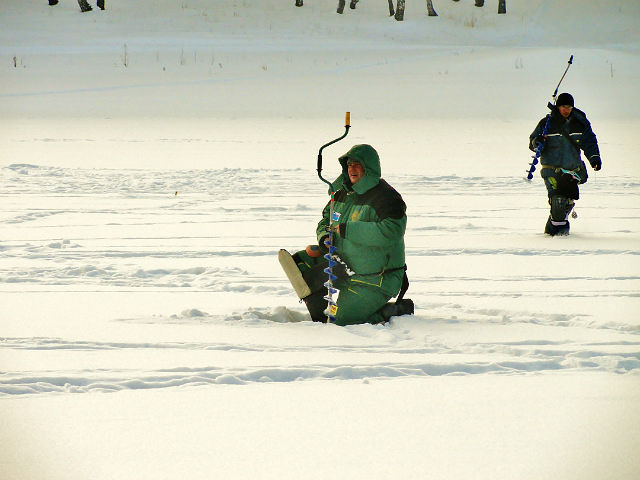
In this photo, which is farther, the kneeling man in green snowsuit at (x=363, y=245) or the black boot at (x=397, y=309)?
the black boot at (x=397, y=309)

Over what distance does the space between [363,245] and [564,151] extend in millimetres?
4376

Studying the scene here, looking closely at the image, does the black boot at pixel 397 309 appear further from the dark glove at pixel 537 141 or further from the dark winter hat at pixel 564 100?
the dark winter hat at pixel 564 100

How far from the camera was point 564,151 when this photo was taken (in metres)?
9.09

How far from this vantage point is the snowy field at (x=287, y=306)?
3.83 metres

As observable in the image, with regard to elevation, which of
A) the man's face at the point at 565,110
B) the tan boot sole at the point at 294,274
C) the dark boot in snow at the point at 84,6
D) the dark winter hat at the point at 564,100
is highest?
the dark boot in snow at the point at 84,6

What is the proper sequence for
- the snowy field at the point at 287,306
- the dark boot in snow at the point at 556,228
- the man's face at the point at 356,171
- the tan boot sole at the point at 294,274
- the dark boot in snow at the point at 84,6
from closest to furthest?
the snowy field at the point at 287,306 < the man's face at the point at 356,171 < the tan boot sole at the point at 294,274 < the dark boot in snow at the point at 556,228 < the dark boot in snow at the point at 84,6

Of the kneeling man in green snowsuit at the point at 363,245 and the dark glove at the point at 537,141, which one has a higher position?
the dark glove at the point at 537,141

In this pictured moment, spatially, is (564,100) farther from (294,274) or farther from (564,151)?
(294,274)

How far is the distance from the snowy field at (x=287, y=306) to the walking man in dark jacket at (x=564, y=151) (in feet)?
1.56

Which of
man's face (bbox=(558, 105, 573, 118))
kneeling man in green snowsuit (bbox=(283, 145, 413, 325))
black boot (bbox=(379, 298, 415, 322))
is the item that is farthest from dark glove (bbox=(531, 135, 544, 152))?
kneeling man in green snowsuit (bbox=(283, 145, 413, 325))

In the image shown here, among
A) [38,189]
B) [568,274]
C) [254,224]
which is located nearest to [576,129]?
[568,274]

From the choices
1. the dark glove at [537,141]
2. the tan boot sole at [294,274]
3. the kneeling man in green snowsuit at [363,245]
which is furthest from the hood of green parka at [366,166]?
the dark glove at [537,141]

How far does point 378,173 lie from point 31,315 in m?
2.64

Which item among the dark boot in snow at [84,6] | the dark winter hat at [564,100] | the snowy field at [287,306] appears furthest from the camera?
the dark boot in snow at [84,6]
